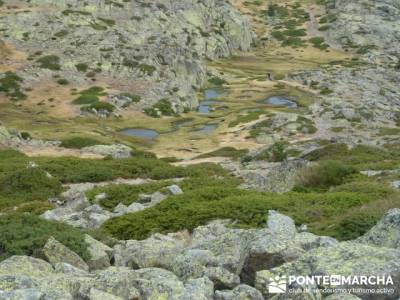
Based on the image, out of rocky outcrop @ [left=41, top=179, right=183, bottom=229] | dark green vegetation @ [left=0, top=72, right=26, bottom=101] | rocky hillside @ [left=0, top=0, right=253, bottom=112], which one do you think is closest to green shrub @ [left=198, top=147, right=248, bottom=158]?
rocky hillside @ [left=0, top=0, right=253, bottom=112]

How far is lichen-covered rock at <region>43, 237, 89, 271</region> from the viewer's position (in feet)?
43.9

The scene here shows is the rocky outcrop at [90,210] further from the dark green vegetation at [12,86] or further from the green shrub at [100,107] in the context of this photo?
the dark green vegetation at [12,86]

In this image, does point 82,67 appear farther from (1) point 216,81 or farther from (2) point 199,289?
(2) point 199,289

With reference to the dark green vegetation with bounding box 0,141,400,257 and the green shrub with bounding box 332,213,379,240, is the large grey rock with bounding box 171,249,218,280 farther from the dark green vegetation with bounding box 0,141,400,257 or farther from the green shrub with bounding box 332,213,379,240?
the green shrub with bounding box 332,213,379,240

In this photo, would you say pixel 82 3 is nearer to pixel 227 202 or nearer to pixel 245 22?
pixel 245 22

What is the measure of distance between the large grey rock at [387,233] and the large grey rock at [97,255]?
22.0 feet

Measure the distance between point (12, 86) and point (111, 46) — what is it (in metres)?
27.1

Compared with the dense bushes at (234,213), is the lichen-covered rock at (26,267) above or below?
above

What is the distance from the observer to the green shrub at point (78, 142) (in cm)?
6593

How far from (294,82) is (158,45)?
3454 centimetres

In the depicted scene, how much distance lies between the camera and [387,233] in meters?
12.8

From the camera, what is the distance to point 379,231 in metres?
13.1

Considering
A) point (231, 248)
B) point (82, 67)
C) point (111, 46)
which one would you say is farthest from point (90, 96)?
point (231, 248)

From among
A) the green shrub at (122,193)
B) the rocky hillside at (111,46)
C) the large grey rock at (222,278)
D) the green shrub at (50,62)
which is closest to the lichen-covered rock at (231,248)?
the large grey rock at (222,278)
